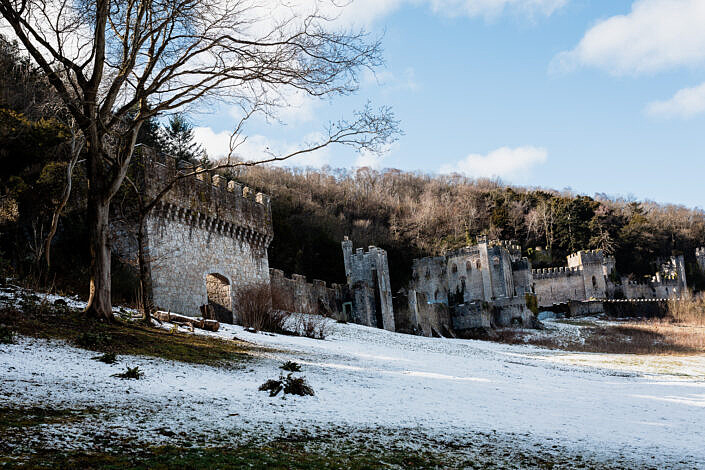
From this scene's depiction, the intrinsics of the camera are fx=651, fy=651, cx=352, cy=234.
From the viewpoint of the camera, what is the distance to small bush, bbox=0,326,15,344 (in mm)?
8261

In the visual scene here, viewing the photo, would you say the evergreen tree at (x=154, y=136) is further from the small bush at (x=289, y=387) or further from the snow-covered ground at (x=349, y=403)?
the small bush at (x=289, y=387)

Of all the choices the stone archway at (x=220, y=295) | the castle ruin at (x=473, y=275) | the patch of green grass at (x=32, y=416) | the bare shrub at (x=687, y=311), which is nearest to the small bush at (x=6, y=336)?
the patch of green grass at (x=32, y=416)

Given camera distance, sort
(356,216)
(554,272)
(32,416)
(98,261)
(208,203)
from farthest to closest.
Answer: (356,216) < (554,272) < (208,203) < (98,261) < (32,416)

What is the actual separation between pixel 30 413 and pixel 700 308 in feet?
181

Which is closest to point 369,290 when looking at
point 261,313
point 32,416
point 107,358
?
point 261,313

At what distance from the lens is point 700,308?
51.4 m

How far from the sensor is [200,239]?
21.8m

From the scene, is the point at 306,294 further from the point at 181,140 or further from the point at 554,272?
the point at 554,272

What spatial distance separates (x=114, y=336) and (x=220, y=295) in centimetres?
1291

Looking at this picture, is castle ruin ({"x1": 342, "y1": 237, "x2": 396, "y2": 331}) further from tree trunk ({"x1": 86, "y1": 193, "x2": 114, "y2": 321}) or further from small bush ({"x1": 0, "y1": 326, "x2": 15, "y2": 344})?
small bush ({"x1": 0, "y1": 326, "x2": 15, "y2": 344})

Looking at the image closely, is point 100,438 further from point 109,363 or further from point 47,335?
point 47,335

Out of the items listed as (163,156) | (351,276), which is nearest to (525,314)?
(351,276)

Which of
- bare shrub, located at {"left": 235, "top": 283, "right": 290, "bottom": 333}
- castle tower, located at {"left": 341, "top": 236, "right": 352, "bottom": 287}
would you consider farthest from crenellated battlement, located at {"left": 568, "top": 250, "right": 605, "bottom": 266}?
bare shrub, located at {"left": 235, "top": 283, "right": 290, "bottom": 333}

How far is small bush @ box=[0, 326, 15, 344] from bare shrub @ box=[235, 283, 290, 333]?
983cm
